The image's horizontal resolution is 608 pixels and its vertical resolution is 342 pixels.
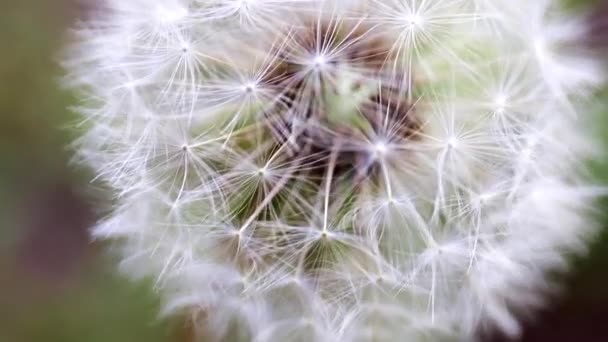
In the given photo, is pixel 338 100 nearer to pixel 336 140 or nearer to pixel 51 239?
pixel 336 140

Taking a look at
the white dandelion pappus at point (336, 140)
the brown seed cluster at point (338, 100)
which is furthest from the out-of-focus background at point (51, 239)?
the brown seed cluster at point (338, 100)

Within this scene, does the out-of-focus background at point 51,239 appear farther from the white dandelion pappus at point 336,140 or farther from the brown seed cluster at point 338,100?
the brown seed cluster at point 338,100

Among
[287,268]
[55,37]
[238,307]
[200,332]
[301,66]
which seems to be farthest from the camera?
[55,37]

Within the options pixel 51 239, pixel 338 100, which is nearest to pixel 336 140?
pixel 338 100

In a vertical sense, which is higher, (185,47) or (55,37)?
(55,37)

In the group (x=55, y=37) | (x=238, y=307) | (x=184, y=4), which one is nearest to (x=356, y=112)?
(x=184, y=4)

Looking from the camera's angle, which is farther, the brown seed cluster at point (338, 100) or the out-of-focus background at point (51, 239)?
the out-of-focus background at point (51, 239)

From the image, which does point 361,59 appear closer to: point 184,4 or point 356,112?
point 356,112
